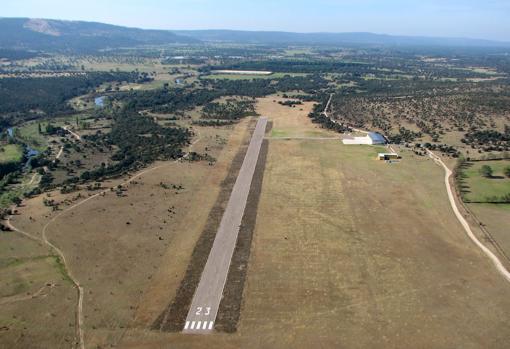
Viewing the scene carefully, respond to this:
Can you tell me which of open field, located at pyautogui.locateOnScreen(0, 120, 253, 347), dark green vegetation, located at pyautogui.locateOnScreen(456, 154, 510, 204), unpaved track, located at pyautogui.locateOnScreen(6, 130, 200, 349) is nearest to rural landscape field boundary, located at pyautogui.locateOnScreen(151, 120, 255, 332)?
open field, located at pyautogui.locateOnScreen(0, 120, 253, 347)

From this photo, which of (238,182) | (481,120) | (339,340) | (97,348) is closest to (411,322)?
(339,340)

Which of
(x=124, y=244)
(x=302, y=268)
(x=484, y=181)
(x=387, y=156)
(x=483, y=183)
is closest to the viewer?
(x=302, y=268)

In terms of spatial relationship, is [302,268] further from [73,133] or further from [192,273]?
[73,133]

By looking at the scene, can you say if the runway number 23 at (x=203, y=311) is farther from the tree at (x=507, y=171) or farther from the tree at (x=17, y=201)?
the tree at (x=507, y=171)

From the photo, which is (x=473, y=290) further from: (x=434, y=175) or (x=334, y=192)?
(x=434, y=175)

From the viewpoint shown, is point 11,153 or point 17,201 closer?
point 17,201

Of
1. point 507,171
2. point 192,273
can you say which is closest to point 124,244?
point 192,273
